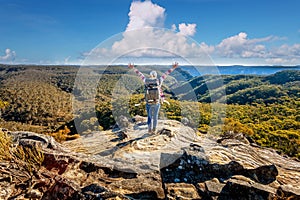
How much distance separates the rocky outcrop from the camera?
294 inches

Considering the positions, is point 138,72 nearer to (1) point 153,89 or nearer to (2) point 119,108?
(1) point 153,89

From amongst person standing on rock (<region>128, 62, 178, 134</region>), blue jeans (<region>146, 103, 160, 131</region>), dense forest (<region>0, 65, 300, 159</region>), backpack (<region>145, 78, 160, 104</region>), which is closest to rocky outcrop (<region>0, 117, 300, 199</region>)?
blue jeans (<region>146, 103, 160, 131</region>)

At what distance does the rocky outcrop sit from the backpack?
2118 millimetres

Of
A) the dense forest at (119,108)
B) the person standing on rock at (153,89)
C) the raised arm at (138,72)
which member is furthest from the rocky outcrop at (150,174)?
the dense forest at (119,108)

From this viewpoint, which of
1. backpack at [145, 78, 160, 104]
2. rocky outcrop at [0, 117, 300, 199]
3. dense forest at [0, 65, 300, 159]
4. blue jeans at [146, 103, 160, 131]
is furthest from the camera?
dense forest at [0, 65, 300, 159]

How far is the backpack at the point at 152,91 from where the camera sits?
12109mm

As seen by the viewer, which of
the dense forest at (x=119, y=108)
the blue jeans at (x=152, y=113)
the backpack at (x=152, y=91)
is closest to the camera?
the backpack at (x=152, y=91)

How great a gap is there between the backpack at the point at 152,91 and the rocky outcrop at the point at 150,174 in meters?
2.12

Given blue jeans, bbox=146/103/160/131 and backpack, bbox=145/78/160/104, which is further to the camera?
blue jeans, bbox=146/103/160/131

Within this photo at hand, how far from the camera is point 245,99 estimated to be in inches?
4483

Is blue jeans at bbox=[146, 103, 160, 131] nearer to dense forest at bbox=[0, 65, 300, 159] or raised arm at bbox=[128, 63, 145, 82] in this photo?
raised arm at bbox=[128, 63, 145, 82]

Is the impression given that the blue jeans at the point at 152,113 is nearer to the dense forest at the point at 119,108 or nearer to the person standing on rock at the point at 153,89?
the person standing on rock at the point at 153,89

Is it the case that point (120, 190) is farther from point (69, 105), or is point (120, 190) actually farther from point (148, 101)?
point (69, 105)

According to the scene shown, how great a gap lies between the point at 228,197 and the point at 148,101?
6133 mm
